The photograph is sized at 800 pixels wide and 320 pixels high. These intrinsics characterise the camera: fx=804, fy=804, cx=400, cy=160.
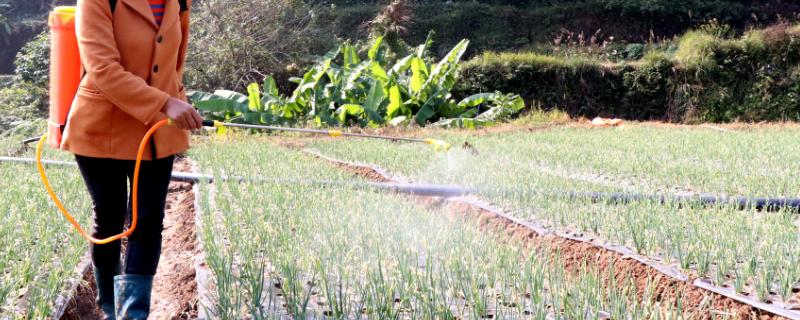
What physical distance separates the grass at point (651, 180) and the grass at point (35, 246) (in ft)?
6.75

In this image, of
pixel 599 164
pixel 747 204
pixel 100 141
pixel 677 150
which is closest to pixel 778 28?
pixel 677 150

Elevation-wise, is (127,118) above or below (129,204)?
above

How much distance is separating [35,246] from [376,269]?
4.21 ft

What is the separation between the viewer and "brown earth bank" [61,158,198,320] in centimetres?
291

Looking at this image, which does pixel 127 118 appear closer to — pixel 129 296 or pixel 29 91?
pixel 129 296

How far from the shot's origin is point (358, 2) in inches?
731

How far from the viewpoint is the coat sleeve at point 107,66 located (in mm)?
2156

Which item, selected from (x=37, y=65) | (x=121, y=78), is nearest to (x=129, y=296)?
(x=121, y=78)

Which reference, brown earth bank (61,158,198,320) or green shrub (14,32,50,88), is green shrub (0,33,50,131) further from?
brown earth bank (61,158,198,320)

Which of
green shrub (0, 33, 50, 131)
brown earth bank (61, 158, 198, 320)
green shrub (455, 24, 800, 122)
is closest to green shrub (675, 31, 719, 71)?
green shrub (455, 24, 800, 122)

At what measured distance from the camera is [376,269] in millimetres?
2668

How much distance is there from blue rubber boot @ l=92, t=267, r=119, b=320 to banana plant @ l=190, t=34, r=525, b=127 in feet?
28.2

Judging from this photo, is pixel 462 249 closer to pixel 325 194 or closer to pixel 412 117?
pixel 325 194

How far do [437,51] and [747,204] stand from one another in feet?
44.4
